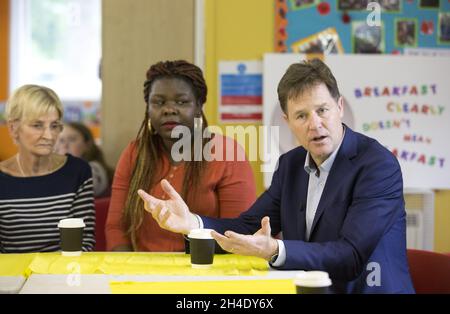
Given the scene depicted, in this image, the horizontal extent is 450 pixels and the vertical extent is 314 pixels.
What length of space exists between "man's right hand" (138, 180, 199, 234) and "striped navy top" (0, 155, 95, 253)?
0.57m

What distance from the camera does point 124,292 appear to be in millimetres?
1563

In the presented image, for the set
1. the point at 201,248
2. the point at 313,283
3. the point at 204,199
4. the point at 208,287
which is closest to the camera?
the point at 313,283

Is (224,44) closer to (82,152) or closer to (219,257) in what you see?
(82,152)

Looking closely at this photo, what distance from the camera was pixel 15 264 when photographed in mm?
1956

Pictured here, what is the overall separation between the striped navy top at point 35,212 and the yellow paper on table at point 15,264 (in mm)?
413

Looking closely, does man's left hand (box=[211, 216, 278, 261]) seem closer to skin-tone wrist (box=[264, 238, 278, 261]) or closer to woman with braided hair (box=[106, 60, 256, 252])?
skin-tone wrist (box=[264, 238, 278, 261])

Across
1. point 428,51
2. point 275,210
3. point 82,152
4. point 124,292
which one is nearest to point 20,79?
point 82,152

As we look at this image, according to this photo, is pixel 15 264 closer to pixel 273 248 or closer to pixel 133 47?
pixel 273 248

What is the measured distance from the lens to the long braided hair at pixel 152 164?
8.24 feet

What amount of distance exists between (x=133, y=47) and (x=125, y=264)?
207 centimetres

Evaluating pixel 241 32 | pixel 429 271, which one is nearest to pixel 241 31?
pixel 241 32

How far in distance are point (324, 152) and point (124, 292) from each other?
2.48 ft

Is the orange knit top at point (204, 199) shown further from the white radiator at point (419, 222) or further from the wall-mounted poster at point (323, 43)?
the white radiator at point (419, 222)

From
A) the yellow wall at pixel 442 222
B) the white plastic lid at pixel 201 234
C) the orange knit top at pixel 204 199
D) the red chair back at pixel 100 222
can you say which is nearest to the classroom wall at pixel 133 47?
the red chair back at pixel 100 222
